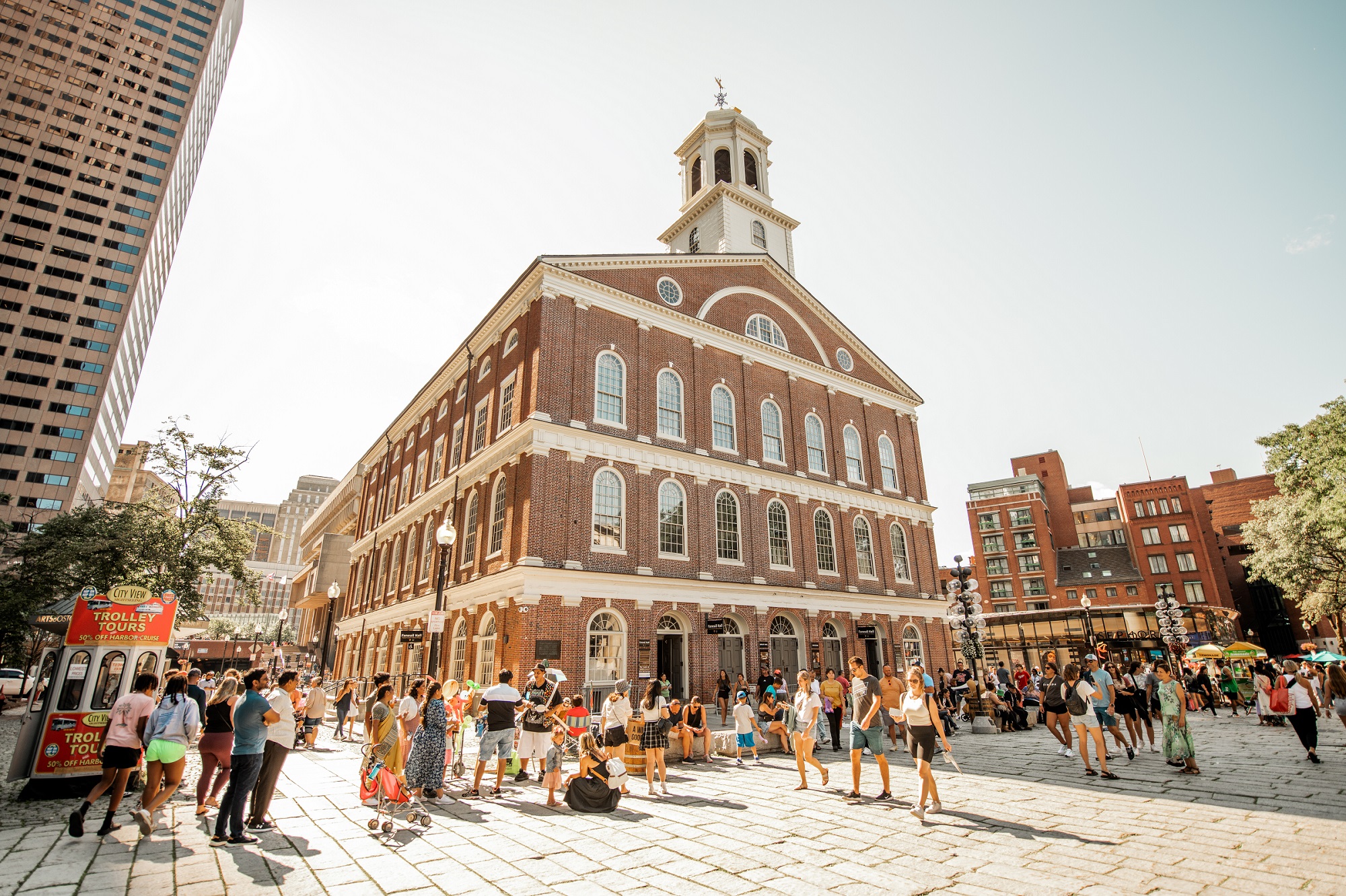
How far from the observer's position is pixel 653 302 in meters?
25.6

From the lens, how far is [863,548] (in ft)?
98.1

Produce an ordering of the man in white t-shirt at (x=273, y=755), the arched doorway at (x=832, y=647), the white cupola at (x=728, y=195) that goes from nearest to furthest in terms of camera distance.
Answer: the man in white t-shirt at (x=273, y=755), the arched doorway at (x=832, y=647), the white cupola at (x=728, y=195)

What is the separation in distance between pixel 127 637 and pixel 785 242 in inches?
1296

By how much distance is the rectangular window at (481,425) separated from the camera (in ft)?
85.7

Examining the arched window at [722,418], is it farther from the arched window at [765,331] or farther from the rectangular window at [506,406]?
the rectangular window at [506,406]

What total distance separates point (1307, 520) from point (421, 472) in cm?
4488

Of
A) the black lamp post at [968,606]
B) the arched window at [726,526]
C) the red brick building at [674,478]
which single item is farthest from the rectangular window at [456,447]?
the black lamp post at [968,606]

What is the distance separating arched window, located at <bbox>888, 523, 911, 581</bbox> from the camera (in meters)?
31.0

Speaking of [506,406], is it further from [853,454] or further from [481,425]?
[853,454]

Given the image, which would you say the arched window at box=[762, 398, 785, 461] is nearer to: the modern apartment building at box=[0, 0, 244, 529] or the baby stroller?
the baby stroller

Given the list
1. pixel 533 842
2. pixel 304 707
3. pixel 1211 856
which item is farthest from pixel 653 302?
pixel 1211 856

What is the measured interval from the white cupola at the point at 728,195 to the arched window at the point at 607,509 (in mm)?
16036

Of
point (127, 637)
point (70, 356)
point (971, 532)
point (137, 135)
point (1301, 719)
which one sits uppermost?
point (137, 135)

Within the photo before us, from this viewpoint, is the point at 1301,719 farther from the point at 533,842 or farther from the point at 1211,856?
the point at 533,842
